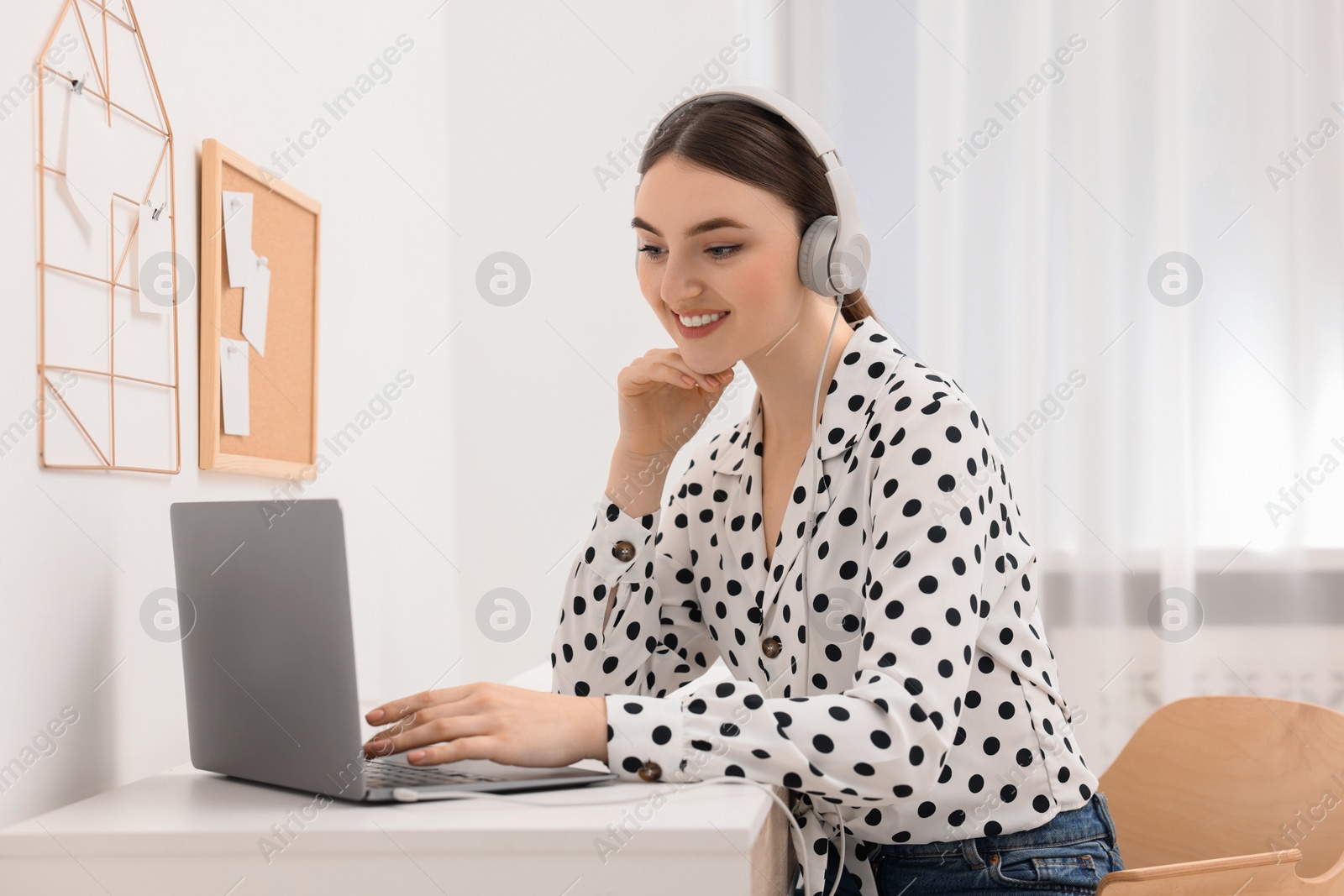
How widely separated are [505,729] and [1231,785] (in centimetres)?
84

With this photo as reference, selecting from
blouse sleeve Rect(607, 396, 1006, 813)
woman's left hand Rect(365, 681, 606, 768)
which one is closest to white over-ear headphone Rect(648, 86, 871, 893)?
blouse sleeve Rect(607, 396, 1006, 813)

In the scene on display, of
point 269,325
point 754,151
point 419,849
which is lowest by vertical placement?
point 419,849

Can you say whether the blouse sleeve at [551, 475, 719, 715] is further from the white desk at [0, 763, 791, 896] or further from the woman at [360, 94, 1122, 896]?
the white desk at [0, 763, 791, 896]

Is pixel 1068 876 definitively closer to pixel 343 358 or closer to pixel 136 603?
pixel 136 603

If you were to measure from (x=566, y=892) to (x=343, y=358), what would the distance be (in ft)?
3.46

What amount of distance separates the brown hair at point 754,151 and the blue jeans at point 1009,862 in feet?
1.97

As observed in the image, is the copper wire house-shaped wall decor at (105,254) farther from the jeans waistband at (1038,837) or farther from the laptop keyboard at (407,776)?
the jeans waistband at (1038,837)

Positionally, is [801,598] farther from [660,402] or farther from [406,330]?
[406,330]

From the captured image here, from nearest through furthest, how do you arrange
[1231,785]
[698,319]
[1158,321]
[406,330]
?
[698,319] < [1231,785] < [406,330] < [1158,321]

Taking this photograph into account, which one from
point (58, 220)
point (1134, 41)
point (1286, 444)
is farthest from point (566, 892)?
point (1134, 41)

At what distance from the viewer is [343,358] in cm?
157

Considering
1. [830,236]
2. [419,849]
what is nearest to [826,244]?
[830,236]

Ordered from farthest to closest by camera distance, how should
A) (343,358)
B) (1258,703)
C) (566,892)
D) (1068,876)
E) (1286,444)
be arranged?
1. (1286,444)
2. (343,358)
3. (1258,703)
4. (1068,876)
5. (566,892)

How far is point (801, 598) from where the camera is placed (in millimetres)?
1037
